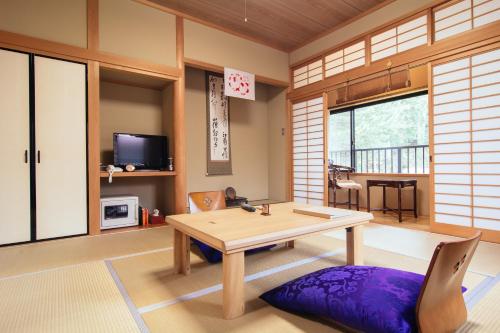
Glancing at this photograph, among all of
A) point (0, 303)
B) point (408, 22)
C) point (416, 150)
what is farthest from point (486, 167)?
point (0, 303)

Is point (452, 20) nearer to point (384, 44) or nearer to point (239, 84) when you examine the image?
point (384, 44)

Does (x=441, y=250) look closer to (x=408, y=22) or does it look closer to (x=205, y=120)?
(x=408, y=22)

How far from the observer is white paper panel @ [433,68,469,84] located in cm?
294

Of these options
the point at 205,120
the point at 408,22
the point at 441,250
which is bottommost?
the point at 441,250

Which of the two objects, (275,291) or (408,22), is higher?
(408,22)

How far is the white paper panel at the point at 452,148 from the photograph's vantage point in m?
2.93

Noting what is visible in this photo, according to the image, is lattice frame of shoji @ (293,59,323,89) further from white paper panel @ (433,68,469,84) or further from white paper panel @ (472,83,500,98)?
white paper panel @ (472,83,500,98)

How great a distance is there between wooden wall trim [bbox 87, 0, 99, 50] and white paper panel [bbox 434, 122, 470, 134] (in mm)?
4127

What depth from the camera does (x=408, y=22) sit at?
341cm

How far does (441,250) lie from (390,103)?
5.61 m

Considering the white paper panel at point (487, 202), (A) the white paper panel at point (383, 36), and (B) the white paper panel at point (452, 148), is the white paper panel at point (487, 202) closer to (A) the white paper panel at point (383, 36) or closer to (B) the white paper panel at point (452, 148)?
(B) the white paper panel at point (452, 148)

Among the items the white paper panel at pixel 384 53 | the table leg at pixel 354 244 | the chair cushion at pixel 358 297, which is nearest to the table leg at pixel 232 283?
the chair cushion at pixel 358 297

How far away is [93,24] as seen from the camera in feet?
10.3

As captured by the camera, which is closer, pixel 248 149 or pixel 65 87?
pixel 65 87
